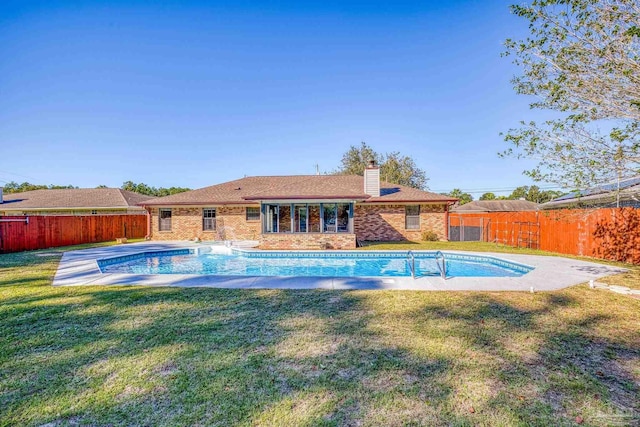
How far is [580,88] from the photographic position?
6980 millimetres

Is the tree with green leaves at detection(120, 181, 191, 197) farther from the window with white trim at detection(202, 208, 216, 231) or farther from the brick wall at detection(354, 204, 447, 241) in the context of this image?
the brick wall at detection(354, 204, 447, 241)

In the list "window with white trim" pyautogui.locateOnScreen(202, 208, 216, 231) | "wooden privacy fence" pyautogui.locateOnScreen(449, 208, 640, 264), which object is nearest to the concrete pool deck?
"wooden privacy fence" pyautogui.locateOnScreen(449, 208, 640, 264)

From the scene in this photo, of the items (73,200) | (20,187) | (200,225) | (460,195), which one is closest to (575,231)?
(200,225)

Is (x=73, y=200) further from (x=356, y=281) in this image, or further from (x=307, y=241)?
(x=356, y=281)

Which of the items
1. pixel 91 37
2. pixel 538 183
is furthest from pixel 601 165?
pixel 91 37

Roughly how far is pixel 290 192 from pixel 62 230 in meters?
14.0

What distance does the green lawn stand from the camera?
2754 mm

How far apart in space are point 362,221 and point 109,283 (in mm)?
14560

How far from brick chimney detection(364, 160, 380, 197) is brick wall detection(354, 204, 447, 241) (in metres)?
0.96

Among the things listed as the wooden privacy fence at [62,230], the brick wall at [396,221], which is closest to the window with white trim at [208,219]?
the wooden privacy fence at [62,230]

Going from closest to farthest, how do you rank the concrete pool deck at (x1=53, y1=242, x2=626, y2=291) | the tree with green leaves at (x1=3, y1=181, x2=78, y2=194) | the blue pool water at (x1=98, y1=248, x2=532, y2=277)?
the concrete pool deck at (x1=53, y1=242, x2=626, y2=291)
the blue pool water at (x1=98, y1=248, x2=532, y2=277)
the tree with green leaves at (x1=3, y1=181, x2=78, y2=194)

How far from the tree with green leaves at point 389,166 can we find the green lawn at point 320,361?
36.2 metres

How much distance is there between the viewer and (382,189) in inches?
830

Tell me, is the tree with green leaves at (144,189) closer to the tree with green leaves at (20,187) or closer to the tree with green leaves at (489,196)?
the tree with green leaves at (20,187)
